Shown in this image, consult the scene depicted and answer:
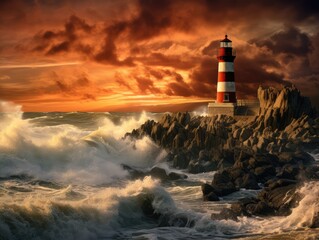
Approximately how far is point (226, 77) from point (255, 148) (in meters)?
13.7

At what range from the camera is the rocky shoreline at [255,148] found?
1733 cm

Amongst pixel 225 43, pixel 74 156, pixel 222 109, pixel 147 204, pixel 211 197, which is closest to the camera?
pixel 147 204

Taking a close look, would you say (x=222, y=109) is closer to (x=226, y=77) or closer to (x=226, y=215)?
(x=226, y=77)

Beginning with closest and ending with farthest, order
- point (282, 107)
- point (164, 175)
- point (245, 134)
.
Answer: point (164, 175), point (245, 134), point (282, 107)

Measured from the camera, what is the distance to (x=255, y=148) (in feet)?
100

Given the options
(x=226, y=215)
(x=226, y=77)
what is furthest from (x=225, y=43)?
(x=226, y=215)

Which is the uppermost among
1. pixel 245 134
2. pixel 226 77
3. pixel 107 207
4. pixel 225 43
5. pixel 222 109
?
pixel 225 43

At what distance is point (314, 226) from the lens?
14508 mm

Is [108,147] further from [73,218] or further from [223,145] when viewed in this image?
[73,218]

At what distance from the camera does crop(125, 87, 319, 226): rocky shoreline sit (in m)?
17.3

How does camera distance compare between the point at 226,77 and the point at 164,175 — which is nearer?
the point at 164,175

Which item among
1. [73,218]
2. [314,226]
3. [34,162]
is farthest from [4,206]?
[34,162]

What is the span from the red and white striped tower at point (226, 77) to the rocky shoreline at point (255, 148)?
2759mm

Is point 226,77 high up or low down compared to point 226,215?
up
